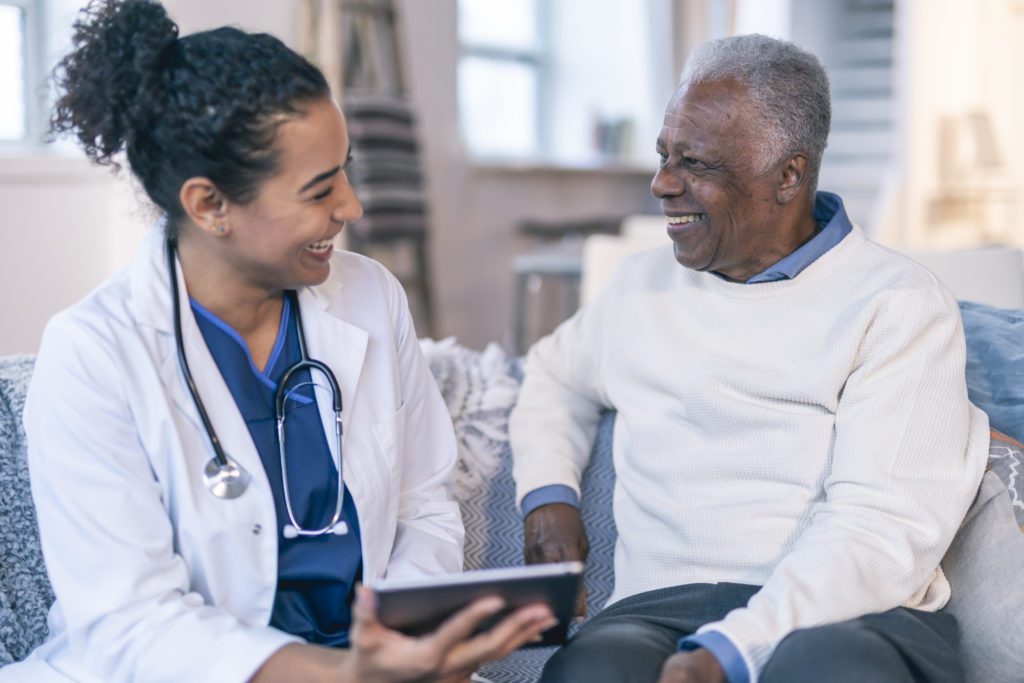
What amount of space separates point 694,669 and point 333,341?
567mm

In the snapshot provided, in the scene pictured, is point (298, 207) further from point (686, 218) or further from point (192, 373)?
point (686, 218)

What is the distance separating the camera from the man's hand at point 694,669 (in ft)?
3.98

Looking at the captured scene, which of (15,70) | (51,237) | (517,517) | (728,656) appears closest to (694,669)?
(728,656)

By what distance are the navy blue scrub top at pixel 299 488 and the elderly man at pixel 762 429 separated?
0.28 metres

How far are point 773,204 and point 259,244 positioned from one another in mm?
718

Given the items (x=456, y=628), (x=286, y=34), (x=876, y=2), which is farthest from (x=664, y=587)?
(x=876, y=2)

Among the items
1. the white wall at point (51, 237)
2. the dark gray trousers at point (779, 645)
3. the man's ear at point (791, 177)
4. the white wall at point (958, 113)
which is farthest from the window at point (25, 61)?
the white wall at point (958, 113)

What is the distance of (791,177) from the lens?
1.61 m

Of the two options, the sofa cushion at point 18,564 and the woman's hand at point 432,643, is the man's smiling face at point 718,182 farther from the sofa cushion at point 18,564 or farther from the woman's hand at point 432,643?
the sofa cushion at point 18,564

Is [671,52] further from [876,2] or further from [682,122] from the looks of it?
[682,122]

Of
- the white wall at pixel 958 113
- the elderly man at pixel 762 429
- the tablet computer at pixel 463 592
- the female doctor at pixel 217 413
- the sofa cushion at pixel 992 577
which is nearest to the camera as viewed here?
the tablet computer at pixel 463 592

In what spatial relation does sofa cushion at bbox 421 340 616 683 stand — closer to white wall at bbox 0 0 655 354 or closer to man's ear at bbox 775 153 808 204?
man's ear at bbox 775 153 808 204

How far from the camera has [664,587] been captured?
1544 mm

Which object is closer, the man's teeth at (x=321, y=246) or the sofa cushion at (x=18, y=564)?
the man's teeth at (x=321, y=246)
